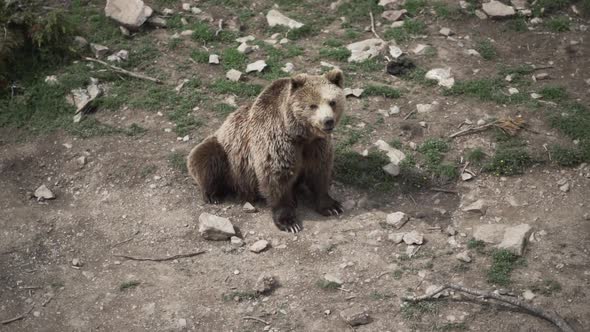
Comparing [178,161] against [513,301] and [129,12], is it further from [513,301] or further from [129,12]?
[513,301]

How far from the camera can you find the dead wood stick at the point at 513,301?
5.08m

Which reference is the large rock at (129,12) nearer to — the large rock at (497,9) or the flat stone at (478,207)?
the large rock at (497,9)

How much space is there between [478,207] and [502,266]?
0.90 metres

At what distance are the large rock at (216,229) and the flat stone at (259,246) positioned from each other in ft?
0.82

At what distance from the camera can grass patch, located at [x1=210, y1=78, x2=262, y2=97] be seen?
844cm

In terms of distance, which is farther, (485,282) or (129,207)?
(129,207)

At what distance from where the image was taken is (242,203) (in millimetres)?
7105

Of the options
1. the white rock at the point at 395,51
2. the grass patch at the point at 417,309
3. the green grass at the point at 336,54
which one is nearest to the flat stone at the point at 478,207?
the grass patch at the point at 417,309

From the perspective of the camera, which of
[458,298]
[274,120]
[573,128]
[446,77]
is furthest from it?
[446,77]

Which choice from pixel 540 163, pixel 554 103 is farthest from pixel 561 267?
pixel 554 103

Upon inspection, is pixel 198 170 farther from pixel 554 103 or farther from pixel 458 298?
pixel 554 103

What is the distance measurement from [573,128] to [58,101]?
19.8ft

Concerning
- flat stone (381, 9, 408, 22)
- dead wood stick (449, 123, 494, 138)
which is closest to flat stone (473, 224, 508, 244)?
dead wood stick (449, 123, 494, 138)

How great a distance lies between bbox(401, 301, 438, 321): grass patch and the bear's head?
174 cm
